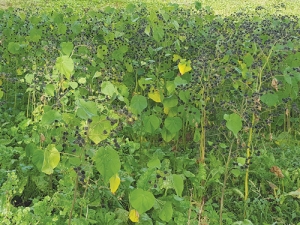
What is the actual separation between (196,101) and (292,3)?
11.4m

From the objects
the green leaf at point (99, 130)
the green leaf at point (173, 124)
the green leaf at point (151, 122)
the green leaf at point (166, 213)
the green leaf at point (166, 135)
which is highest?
the green leaf at point (99, 130)

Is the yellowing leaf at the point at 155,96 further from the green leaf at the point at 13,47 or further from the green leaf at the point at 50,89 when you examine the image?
the green leaf at the point at 13,47

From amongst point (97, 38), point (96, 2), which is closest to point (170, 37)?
point (97, 38)

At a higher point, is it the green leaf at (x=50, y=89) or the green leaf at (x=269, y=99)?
the green leaf at (x=50, y=89)

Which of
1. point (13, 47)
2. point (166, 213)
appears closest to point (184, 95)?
point (166, 213)

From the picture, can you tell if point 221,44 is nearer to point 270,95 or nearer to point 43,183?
point 270,95

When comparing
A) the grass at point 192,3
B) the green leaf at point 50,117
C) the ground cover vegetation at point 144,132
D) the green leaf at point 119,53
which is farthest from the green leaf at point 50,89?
the grass at point 192,3

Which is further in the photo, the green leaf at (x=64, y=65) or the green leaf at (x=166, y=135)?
the green leaf at (x=166, y=135)

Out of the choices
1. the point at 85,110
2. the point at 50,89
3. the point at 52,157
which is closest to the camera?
the point at 85,110

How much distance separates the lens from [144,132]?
3180 millimetres

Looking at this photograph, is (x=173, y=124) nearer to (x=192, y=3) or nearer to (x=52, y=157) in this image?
(x=52, y=157)

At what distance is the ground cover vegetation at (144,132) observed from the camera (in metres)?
1.95

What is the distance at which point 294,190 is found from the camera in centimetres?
279

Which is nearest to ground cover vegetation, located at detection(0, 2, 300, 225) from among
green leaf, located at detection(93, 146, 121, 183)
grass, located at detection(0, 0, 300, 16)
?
green leaf, located at detection(93, 146, 121, 183)
